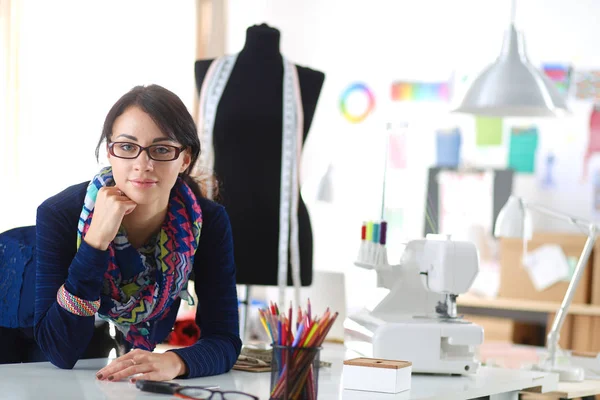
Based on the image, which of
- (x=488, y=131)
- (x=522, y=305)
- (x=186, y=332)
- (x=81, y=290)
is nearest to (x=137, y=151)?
(x=81, y=290)

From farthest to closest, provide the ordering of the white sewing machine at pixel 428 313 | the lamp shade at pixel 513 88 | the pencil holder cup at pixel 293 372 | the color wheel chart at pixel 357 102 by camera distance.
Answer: the color wheel chart at pixel 357 102 → the lamp shade at pixel 513 88 → the white sewing machine at pixel 428 313 → the pencil holder cup at pixel 293 372

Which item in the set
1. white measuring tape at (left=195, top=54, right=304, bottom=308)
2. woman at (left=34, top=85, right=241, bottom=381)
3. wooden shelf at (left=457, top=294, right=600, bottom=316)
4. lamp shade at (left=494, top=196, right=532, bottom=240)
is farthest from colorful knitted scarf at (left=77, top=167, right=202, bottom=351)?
wooden shelf at (left=457, top=294, right=600, bottom=316)

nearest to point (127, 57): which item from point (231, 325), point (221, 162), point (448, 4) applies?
point (221, 162)

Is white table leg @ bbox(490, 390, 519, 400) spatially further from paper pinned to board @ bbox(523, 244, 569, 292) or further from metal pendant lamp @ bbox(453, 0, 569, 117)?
paper pinned to board @ bbox(523, 244, 569, 292)

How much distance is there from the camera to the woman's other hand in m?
1.70

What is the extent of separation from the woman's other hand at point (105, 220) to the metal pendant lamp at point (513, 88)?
1.73 metres

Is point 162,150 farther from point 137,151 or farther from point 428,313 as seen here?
point 428,313

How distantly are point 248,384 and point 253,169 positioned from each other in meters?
1.22

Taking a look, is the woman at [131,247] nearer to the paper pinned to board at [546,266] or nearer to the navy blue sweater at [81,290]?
the navy blue sweater at [81,290]

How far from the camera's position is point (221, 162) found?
9.36 ft

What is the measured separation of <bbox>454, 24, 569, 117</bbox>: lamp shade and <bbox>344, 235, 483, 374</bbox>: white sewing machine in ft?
3.38

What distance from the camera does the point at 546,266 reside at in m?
4.60

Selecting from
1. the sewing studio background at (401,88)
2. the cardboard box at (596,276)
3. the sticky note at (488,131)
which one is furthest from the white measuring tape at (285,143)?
the sticky note at (488,131)

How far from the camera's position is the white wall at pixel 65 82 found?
145 inches
